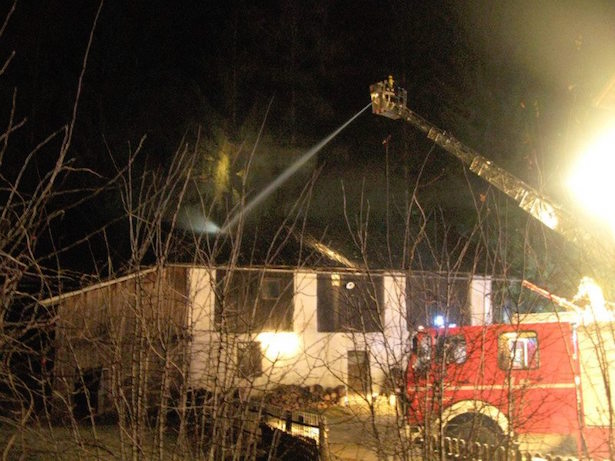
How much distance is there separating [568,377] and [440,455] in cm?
541

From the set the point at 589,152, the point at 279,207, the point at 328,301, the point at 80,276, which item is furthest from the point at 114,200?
the point at 80,276

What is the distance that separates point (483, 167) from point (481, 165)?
6 cm

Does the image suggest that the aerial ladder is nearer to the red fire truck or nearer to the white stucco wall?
the red fire truck

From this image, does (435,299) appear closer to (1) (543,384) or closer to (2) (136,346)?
(2) (136,346)

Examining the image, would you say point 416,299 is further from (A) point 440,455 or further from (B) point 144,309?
(B) point 144,309

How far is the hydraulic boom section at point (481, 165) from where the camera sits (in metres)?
11.3

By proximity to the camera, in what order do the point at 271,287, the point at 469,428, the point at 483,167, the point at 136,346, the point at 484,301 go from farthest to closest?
1. the point at 271,287
2. the point at 483,167
3. the point at 469,428
4. the point at 484,301
5. the point at 136,346

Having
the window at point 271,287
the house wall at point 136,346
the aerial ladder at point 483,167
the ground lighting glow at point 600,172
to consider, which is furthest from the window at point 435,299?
the window at point 271,287

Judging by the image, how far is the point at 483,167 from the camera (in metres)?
12.6

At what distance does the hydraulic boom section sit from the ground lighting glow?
1778 millimetres

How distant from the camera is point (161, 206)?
12.2ft

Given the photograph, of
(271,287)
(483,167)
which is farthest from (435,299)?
(271,287)

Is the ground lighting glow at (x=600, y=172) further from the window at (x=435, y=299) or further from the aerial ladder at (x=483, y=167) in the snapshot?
the window at (x=435, y=299)

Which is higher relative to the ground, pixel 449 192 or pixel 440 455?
pixel 449 192
